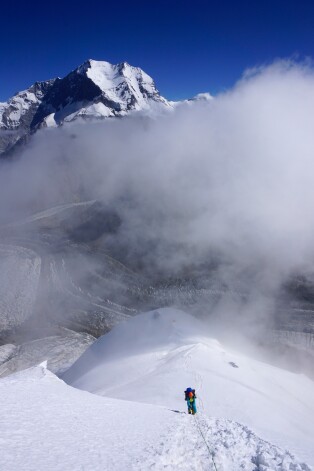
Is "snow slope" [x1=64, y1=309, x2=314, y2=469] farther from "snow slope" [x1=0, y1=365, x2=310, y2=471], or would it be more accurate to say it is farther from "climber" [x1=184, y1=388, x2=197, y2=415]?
"snow slope" [x1=0, y1=365, x2=310, y2=471]

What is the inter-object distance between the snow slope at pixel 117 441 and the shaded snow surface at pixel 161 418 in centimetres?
4

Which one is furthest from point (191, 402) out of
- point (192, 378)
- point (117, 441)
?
point (192, 378)

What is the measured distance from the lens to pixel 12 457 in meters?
11.1

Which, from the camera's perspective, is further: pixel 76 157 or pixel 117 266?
pixel 76 157

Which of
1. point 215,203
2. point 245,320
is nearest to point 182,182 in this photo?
point 215,203

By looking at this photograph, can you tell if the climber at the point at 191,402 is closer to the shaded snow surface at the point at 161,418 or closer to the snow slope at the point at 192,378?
the shaded snow surface at the point at 161,418

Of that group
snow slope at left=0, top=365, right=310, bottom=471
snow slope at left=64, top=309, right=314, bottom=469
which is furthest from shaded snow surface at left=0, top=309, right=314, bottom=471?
snow slope at left=64, top=309, right=314, bottom=469

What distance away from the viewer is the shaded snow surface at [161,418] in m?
12.2

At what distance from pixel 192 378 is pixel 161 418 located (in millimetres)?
15940

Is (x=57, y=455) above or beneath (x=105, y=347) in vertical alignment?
above

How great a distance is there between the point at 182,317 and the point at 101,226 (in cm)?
5530

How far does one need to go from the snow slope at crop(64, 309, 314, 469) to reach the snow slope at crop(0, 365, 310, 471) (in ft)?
11.6

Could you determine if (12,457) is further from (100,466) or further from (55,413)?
(55,413)

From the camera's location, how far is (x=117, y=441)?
1362 cm
